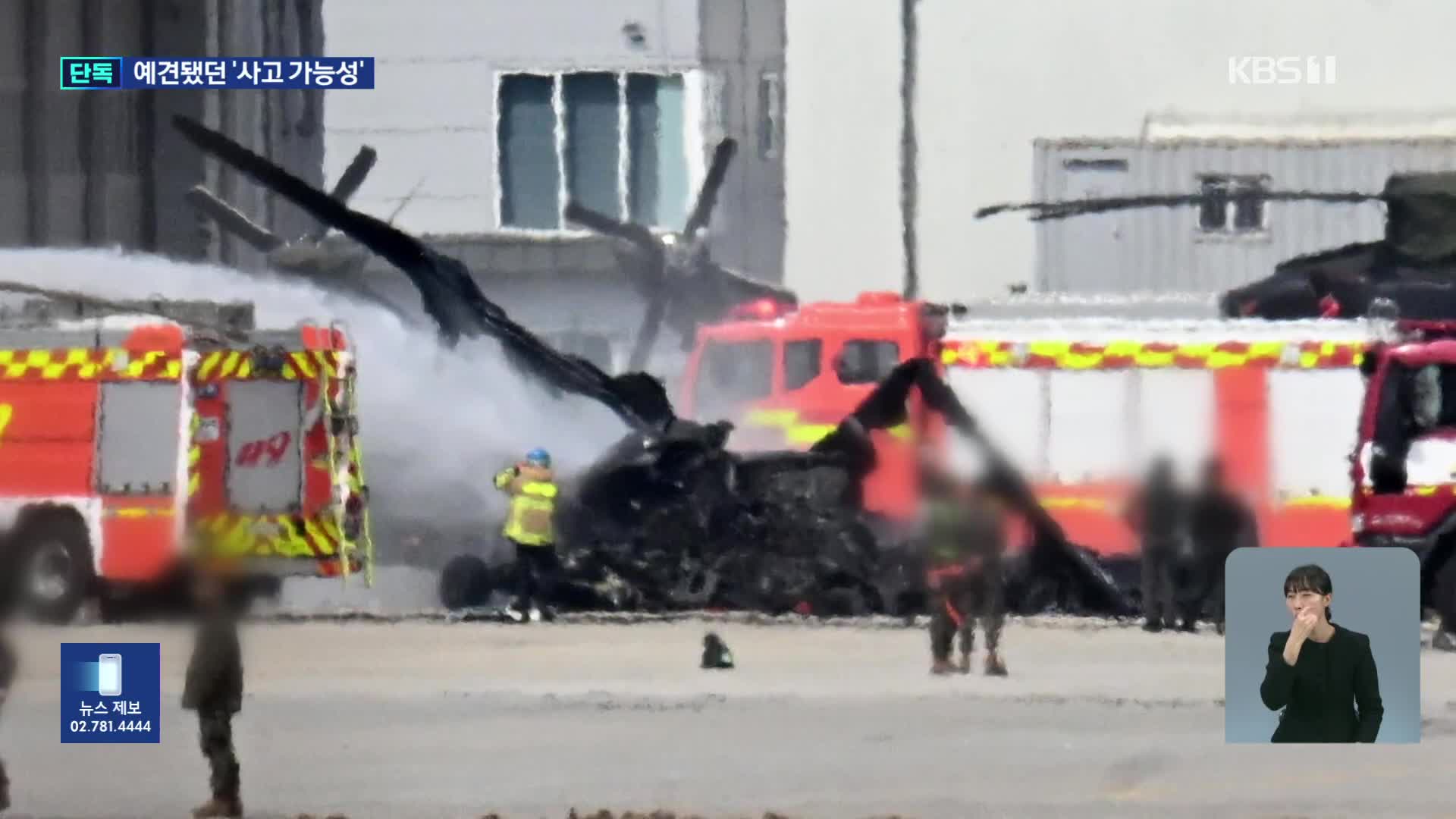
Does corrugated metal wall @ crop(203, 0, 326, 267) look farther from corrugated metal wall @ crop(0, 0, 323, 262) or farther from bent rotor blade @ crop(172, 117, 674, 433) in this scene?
bent rotor blade @ crop(172, 117, 674, 433)

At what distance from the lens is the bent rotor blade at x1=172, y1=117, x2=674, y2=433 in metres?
21.8

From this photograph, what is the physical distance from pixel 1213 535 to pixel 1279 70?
8.42m

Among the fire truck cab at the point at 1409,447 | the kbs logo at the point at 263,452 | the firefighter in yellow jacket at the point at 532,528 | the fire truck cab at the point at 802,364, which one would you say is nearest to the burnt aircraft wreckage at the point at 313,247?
the fire truck cab at the point at 802,364

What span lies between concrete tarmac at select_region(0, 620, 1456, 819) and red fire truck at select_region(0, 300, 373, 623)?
135 centimetres

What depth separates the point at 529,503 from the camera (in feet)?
67.2

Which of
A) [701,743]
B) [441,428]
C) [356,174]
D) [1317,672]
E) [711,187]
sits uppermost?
[356,174]

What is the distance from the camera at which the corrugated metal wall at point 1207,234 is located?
25.8 m

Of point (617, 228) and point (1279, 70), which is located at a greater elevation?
point (1279, 70)

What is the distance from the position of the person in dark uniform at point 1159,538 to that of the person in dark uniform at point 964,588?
1.91m

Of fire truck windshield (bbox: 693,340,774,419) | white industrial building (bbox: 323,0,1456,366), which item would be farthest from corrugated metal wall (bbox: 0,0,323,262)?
fire truck windshield (bbox: 693,340,774,419)

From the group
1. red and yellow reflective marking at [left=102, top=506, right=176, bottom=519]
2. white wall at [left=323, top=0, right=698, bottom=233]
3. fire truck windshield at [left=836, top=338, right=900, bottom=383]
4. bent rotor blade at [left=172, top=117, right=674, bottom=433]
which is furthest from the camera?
white wall at [left=323, top=0, right=698, bottom=233]

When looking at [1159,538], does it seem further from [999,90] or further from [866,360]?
[999,90]

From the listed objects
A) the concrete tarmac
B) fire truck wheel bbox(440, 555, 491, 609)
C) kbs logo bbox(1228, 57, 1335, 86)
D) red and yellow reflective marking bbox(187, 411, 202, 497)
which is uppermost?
kbs logo bbox(1228, 57, 1335, 86)

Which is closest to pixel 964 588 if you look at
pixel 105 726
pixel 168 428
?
pixel 168 428
